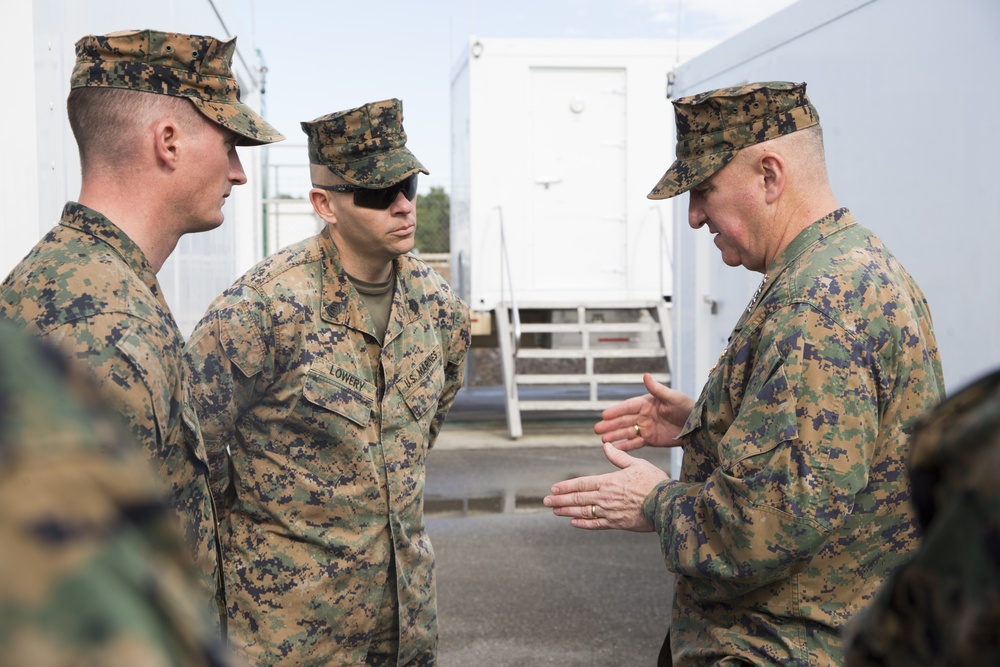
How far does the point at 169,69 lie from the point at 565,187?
311 inches

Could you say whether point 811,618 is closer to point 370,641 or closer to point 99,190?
point 370,641

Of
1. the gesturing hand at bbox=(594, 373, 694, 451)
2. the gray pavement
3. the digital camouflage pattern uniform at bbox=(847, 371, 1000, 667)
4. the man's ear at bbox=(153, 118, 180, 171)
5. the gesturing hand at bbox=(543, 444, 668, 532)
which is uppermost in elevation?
the man's ear at bbox=(153, 118, 180, 171)

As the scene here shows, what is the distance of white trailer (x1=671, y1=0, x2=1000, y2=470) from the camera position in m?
2.86

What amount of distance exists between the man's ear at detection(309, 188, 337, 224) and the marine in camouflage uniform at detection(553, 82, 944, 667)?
4.20 feet

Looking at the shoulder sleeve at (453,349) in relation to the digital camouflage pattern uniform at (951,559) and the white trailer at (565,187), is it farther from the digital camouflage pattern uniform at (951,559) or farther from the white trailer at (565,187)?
the white trailer at (565,187)

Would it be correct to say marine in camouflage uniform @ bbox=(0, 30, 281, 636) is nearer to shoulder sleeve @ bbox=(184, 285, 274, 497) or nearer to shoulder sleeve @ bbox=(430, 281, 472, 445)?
shoulder sleeve @ bbox=(184, 285, 274, 497)

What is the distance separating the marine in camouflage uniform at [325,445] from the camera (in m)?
2.67

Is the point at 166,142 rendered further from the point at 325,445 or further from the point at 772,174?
the point at 772,174

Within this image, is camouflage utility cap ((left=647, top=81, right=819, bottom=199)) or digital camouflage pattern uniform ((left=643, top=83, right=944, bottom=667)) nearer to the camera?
digital camouflage pattern uniform ((left=643, top=83, right=944, bottom=667))

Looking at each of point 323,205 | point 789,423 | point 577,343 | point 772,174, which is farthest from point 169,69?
point 577,343

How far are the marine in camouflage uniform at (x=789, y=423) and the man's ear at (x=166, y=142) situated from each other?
1.08 m

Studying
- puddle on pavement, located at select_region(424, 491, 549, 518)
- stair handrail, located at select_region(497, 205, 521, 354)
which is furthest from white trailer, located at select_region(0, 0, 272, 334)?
stair handrail, located at select_region(497, 205, 521, 354)

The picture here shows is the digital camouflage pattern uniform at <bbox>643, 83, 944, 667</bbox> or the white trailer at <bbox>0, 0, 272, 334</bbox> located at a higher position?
the white trailer at <bbox>0, 0, 272, 334</bbox>

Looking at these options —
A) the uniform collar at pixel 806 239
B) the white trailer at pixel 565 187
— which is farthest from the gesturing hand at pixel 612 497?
the white trailer at pixel 565 187
